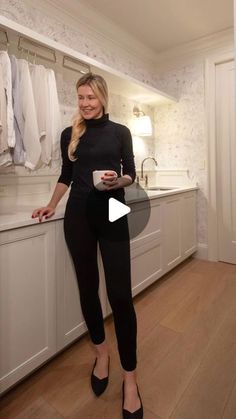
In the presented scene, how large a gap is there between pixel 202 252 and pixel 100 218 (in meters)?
2.20

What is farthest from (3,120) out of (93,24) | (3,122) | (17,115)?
(93,24)

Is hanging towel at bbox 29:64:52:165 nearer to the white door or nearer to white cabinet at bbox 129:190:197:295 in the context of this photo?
white cabinet at bbox 129:190:197:295

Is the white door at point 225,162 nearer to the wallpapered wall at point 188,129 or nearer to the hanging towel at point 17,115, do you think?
the wallpapered wall at point 188,129

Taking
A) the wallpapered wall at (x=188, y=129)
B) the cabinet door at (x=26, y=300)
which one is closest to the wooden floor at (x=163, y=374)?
the cabinet door at (x=26, y=300)

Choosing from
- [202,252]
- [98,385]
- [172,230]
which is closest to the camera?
[98,385]

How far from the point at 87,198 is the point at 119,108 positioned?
1.89m

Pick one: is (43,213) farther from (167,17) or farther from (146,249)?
(167,17)

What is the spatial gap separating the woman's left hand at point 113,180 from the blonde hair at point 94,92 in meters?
0.25

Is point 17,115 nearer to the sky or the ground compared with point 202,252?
nearer to the sky

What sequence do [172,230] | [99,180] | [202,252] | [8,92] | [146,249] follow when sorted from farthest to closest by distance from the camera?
1. [202,252]
2. [172,230]
3. [146,249]
4. [8,92]
5. [99,180]

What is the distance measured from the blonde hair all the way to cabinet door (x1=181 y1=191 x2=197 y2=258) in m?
1.72

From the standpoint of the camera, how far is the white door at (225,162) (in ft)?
8.91

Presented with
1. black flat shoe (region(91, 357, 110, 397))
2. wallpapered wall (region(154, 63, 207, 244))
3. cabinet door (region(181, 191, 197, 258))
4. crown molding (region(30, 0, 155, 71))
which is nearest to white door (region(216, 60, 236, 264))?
wallpapered wall (region(154, 63, 207, 244))

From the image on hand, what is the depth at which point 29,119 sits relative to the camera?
1.42m
